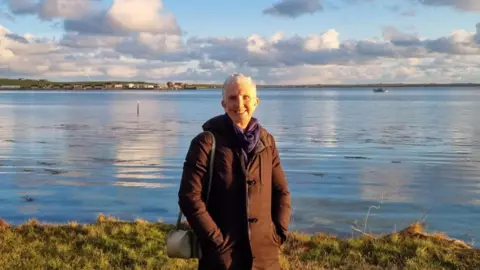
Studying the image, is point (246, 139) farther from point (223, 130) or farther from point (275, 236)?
point (275, 236)

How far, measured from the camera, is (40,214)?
13.5 m

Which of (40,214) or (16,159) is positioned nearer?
(40,214)

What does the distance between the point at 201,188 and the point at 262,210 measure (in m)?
0.48

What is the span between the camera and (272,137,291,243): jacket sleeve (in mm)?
4402

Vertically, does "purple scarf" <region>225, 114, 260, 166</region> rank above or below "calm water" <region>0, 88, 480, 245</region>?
above

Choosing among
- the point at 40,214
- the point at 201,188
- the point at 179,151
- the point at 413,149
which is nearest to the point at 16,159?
the point at 179,151

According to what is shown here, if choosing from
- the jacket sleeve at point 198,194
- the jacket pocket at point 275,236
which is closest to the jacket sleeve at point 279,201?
the jacket pocket at point 275,236

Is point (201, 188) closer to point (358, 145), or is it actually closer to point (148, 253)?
point (148, 253)

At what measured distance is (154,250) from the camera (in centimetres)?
795

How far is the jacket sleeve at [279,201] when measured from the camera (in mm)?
4402

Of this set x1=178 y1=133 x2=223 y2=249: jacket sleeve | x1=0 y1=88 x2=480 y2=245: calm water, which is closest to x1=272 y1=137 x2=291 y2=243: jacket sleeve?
x1=178 y1=133 x2=223 y2=249: jacket sleeve

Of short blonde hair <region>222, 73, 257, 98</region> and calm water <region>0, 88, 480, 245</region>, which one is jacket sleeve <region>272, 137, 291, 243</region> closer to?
short blonde hair <region>222, 73, 257, 98</region>

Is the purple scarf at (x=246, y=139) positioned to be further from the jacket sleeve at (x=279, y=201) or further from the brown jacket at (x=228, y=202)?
the jacket sleeve at (x=279, y=201)

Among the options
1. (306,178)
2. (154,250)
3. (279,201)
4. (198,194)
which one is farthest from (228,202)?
(306,178)
